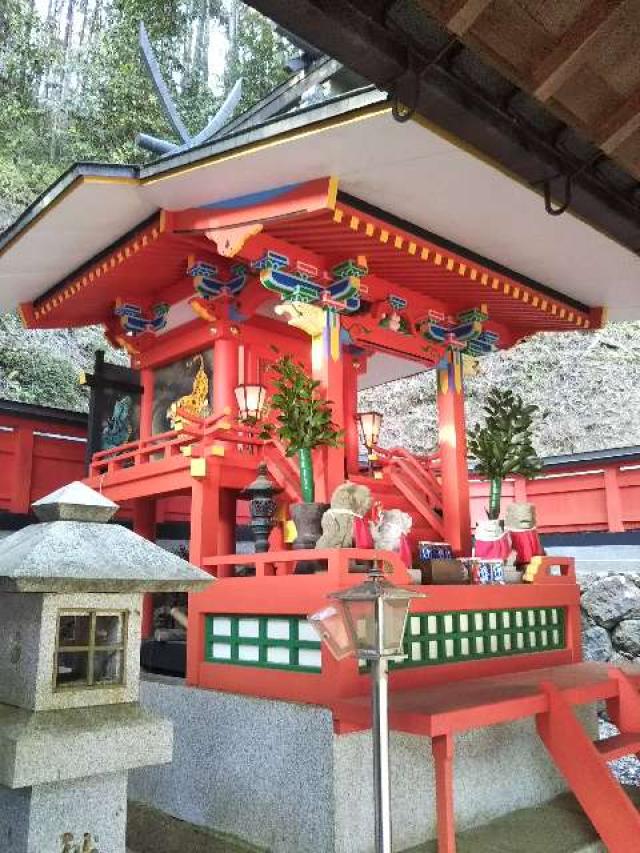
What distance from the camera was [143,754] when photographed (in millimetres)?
3783

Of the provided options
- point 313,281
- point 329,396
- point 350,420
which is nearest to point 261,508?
point 329,396

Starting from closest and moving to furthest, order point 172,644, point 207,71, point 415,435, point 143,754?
point 143,754
point 172,644
point 415,435
point 207,71

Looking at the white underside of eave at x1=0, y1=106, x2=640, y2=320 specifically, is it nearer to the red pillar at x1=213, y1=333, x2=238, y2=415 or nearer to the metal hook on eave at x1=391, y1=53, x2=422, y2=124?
the red pillar at x1=213, y1=333, x2=238, y2=415

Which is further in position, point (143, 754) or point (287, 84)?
point (287, 84)

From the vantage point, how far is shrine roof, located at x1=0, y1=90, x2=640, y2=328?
20.0ft

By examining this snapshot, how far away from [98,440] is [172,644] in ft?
13.2

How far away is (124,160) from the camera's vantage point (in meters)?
28.9

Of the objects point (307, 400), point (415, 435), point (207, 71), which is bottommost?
point (307, 400)

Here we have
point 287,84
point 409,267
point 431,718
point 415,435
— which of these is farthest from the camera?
point 415,435

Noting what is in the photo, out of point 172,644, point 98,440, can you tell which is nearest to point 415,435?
point 98,440

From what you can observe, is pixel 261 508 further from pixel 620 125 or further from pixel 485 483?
pixel 485 483

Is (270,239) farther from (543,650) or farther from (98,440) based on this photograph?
(543,650)

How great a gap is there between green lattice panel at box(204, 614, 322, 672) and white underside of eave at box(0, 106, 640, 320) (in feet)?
13.4

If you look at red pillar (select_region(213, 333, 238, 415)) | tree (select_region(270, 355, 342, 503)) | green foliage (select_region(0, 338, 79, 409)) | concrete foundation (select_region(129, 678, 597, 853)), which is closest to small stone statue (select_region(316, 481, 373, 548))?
tree (select_region(270, 355, 342, 503))
